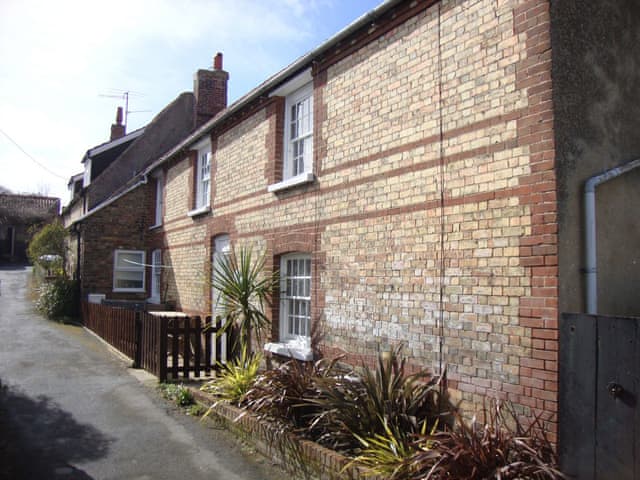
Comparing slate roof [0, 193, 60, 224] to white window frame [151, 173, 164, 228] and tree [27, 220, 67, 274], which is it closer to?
tree [27, 220, 67, 274]

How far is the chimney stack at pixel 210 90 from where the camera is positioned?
1955 centimetres

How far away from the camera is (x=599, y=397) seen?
4.46m

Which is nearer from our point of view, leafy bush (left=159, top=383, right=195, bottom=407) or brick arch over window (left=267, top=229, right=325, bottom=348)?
brick arch over window (left=267, top=229, right=325, bottom=348)

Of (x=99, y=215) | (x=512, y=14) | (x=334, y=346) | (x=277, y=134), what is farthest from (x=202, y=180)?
(x=512, y=14)

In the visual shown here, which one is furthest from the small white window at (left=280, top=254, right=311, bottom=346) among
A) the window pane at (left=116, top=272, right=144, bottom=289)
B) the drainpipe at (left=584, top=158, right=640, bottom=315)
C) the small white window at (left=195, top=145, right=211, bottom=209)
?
the window pane at (left=116, top=272, right=144, bottom=289)

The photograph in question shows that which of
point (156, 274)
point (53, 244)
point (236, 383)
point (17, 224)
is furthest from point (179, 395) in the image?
point (17, 224)

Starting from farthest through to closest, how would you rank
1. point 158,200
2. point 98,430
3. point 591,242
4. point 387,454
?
point 158,200
point 98,430
point 591,242
point 387,454

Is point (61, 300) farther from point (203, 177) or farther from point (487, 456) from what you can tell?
point (487, 456)

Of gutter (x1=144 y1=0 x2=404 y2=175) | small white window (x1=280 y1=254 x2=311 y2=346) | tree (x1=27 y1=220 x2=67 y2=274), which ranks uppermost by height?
gutter (x1=144 y1=0 x2=404 y2=175)

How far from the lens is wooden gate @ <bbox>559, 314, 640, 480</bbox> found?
4227 mm

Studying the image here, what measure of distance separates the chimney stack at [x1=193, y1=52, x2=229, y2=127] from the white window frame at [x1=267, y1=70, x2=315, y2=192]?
1040 cm

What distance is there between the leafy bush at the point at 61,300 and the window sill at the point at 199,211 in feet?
22.4

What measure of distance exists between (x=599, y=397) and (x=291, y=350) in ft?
16.3

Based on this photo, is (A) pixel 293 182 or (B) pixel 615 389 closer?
(B) pixel 615 389
